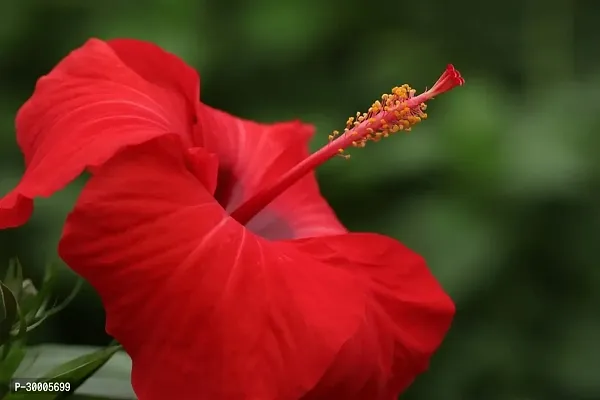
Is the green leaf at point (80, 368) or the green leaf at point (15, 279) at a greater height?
the green leaf at point (15, 279)

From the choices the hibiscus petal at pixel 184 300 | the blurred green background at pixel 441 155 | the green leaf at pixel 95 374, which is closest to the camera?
the hibiscus petal at pixel 184 300

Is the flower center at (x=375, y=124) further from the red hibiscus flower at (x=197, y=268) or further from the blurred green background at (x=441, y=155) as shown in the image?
the blurred green background at (x=441, y=155)

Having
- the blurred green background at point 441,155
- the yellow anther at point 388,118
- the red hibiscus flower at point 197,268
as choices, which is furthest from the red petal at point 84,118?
the blurred green background at point 441,155

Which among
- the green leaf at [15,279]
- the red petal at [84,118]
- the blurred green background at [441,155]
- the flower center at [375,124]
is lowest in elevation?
the blurred green background at [441,155]

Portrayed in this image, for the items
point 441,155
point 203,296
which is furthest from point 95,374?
point 441,155

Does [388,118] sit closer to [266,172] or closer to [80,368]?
[266,172]

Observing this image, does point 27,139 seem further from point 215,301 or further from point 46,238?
point 46,238

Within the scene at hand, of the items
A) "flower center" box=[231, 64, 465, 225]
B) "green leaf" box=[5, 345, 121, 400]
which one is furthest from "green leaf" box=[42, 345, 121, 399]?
"flower center" box=[231, 64, 465, 225]
